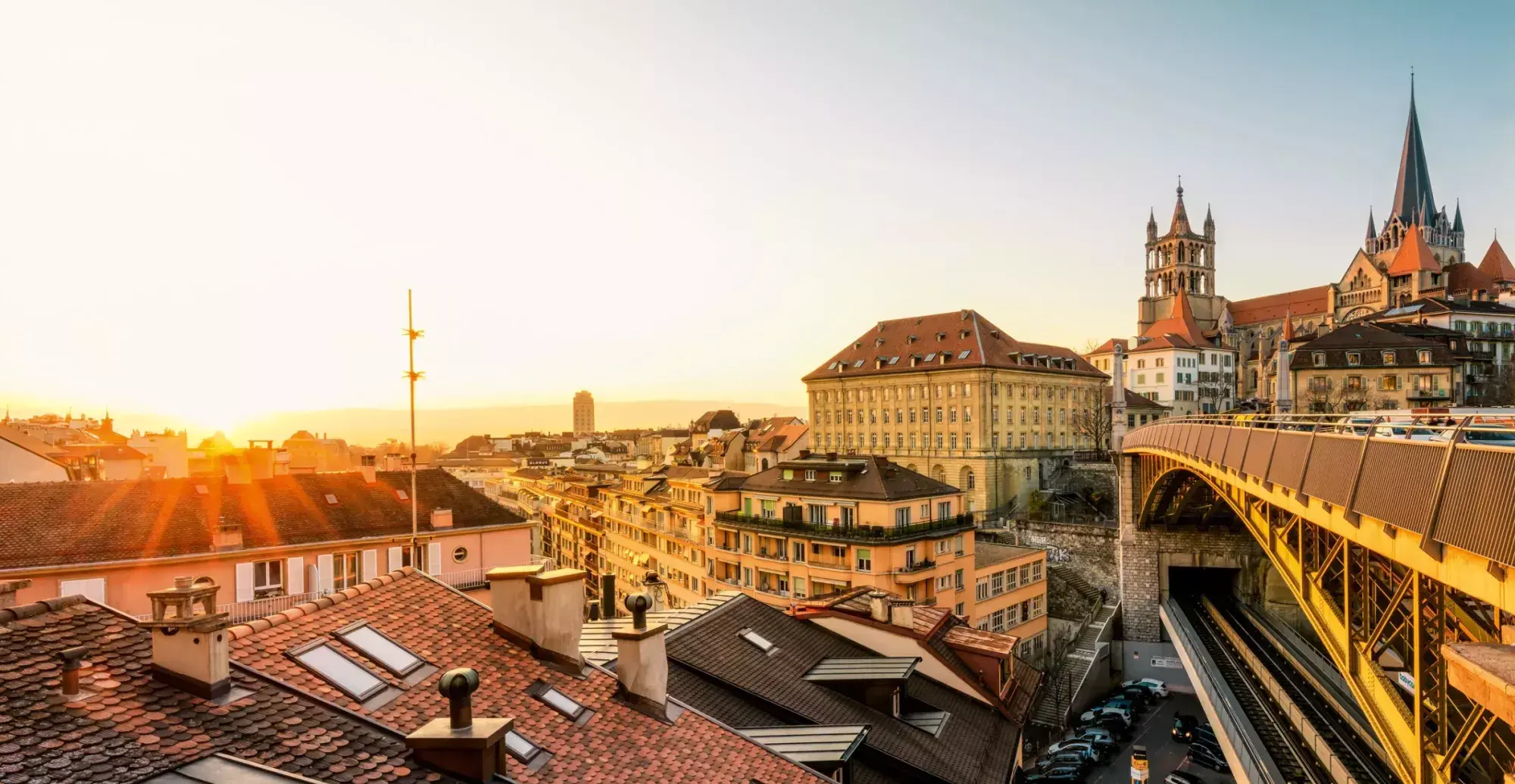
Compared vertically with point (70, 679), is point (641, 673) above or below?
below

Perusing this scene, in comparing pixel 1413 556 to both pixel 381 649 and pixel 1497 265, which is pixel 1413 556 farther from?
pixel 1497 265

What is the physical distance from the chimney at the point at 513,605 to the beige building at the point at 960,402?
72833 millimetres

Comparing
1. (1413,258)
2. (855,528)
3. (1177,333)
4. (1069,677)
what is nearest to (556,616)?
(855,528)

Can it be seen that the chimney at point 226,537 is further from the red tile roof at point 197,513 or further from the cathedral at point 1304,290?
the cathedral at point 1304,290

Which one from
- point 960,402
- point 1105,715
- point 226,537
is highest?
point 960,402

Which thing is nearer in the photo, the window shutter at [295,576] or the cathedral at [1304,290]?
the window shutter at [295,576]

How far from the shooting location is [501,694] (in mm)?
9688

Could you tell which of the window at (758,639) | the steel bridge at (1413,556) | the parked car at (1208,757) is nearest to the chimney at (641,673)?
the window at (758,639)

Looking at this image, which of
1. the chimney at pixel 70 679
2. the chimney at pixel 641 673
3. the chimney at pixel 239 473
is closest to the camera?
the chimney at pixel 70 679

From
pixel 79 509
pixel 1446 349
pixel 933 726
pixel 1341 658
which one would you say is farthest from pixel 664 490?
pixel 1446 349

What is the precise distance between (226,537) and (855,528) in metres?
27.8

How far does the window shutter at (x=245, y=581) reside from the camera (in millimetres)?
25344

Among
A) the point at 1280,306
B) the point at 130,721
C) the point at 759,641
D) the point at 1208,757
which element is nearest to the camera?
the point at 130,721

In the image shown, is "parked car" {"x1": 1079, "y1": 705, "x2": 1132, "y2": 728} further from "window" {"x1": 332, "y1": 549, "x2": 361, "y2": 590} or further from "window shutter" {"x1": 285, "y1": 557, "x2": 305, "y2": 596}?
"window shutter" {"x1": 285, "y1": 557, "x2": 305, "y2": 596}
